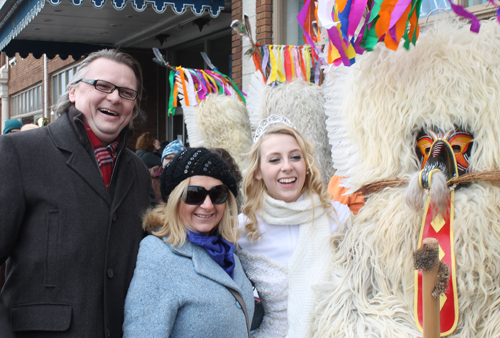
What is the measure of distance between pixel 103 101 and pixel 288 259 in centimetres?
105

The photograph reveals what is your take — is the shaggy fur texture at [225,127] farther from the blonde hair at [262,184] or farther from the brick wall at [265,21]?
the brick wall at [265,21]

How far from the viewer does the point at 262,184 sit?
7.18ft

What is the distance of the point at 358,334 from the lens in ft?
5.83

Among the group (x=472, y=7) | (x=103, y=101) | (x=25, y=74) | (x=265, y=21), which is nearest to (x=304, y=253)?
(x=103, y=101)

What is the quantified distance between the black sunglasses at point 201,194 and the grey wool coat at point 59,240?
28 cm

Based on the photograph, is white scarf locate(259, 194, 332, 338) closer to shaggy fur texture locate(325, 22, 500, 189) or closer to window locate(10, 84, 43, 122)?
shaggy fur texture locate(325, 22, 500, 189)

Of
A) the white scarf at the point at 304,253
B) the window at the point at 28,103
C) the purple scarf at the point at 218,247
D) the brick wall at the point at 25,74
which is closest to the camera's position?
the purple scarf at the point at 218,247

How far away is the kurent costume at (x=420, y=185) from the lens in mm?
1666

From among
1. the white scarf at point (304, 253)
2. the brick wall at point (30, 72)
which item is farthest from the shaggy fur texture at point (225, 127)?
the brick wall at point (30, 72)

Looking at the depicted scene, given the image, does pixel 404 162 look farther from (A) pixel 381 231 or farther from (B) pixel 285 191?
(B) pixel 285 191

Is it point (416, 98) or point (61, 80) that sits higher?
point (61, 80)

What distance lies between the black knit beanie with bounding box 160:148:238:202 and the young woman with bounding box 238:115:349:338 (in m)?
0.34

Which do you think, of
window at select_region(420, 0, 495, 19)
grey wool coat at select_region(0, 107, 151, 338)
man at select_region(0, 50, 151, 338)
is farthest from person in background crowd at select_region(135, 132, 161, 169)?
grey wool coat at select_region(0, 107, 151, 338)

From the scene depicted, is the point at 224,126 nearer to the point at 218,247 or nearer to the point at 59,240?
the point at 218,247
